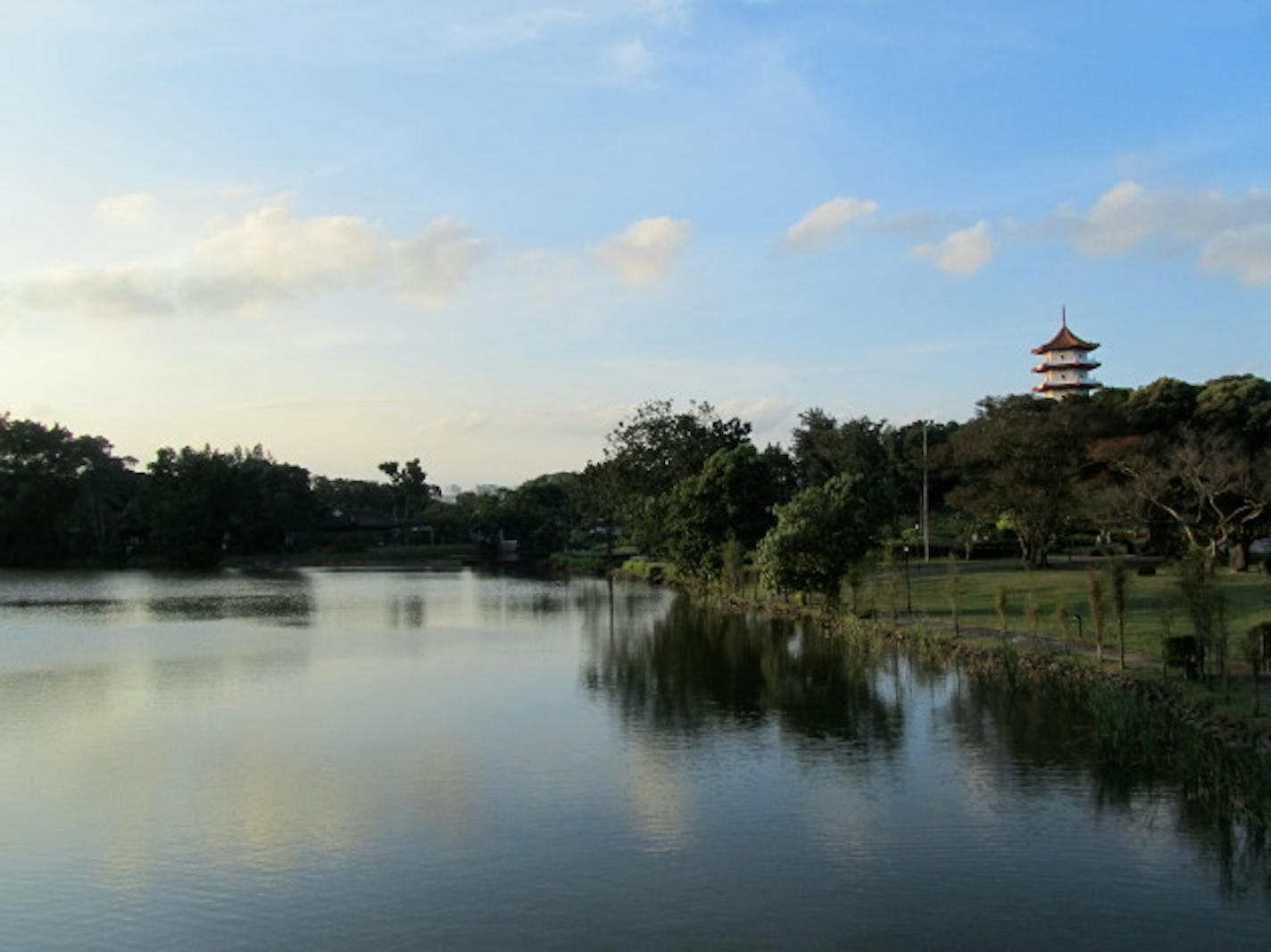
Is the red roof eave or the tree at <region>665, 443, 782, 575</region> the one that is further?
the red roof eave

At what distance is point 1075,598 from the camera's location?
35.9 m

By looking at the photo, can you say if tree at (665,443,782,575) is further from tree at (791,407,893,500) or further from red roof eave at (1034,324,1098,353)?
red roof eave at (1034,324,1098,353)

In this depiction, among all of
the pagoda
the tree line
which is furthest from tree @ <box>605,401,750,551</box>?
the pagoda

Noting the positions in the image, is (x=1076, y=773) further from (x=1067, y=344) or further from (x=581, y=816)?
(x=1067, y=344)

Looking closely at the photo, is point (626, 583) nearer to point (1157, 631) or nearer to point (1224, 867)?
point (1157, 631)

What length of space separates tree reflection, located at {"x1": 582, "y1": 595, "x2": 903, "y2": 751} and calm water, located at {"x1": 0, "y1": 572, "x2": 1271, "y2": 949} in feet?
0.54

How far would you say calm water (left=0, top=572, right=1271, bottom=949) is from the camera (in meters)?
11.7

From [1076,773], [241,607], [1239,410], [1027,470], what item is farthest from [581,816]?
[1239,410]

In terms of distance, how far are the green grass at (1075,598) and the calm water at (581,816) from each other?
197 inches

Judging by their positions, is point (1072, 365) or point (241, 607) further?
point (1072, 365)

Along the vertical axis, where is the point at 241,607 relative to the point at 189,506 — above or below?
below

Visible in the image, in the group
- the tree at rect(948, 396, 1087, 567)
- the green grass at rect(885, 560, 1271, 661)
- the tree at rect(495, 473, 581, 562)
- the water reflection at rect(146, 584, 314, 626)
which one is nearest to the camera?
the green grass at rect(885, 560, 1271, 661)

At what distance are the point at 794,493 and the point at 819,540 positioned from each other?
859 inches

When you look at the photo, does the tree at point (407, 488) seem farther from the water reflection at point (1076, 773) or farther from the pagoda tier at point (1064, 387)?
the water reflection at point (1076, 773)
